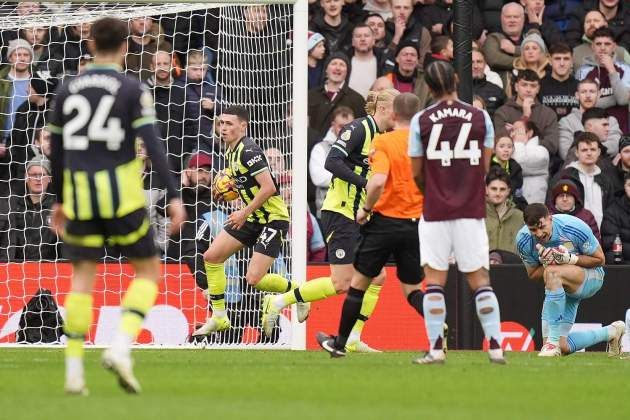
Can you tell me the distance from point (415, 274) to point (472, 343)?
3749 mm

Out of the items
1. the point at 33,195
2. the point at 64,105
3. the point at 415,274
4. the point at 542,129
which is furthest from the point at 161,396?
the point at 542,129

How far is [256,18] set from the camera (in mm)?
15297

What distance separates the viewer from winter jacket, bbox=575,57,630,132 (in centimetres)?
1738

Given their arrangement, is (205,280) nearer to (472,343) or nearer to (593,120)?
(472,343)

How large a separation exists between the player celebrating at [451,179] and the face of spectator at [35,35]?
7495mm

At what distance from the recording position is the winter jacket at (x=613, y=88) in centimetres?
1738

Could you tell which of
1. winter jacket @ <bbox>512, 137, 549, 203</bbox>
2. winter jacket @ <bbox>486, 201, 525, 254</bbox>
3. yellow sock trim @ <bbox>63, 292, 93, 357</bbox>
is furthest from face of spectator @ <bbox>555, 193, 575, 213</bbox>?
yellow sock trim @ <bbox>63, 292, 93, 357</bbox>

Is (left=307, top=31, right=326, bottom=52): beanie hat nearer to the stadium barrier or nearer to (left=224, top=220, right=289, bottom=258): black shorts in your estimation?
the stadium barrier

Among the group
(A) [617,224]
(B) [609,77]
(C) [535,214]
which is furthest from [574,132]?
(C) [535,214]

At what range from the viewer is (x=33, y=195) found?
50.9 feet

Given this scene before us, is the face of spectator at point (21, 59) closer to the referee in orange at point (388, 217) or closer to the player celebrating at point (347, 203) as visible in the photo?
the player celebrating at point (347, 203)

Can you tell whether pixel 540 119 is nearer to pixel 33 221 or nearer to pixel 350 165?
pixel 350 165

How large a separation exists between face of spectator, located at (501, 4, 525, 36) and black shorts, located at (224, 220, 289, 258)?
5.51 metres

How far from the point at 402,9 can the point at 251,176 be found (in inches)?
198
